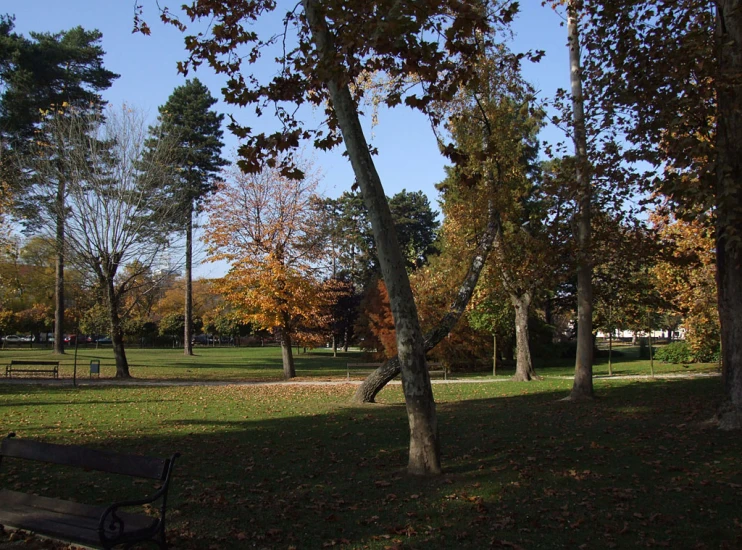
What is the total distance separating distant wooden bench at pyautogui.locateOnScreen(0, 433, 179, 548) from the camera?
13.5 feet

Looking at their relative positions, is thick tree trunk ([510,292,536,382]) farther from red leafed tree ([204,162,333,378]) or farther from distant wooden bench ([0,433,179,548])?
distant wooden bench ([0,433,179,548])

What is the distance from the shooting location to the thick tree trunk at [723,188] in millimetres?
8836

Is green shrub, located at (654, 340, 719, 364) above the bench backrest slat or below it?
below

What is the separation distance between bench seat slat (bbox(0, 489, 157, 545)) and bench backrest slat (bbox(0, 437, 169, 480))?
12.7 inches

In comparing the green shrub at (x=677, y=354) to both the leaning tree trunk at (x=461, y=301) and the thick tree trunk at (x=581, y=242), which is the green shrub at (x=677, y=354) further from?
the leaning tree trunk at (x=461, y=301)

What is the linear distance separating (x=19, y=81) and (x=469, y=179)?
35032 mm

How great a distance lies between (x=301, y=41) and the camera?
8.30m

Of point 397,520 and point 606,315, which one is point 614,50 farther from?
point 606,315

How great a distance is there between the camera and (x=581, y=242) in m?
13.8

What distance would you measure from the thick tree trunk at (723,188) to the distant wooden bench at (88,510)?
828cm

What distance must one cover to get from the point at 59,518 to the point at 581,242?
39.9 ft

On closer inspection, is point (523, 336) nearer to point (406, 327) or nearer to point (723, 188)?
point (723, 188)

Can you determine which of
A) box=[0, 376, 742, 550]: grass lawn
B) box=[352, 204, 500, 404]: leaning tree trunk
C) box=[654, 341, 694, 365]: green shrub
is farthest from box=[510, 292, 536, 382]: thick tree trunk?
box=[654, 341, 694, 365]: green shrub

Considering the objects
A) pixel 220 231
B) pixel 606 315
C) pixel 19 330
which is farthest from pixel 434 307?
pixel 19 330
